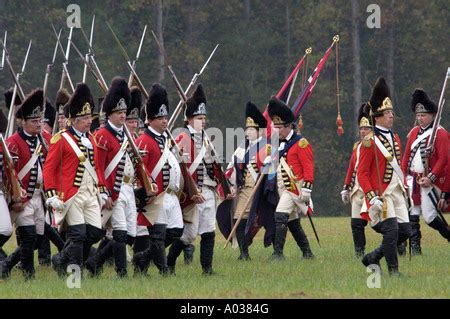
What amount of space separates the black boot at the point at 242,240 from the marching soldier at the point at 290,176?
46cm

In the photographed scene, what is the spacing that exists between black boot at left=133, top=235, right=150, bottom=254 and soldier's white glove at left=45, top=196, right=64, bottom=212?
1571 millimetres

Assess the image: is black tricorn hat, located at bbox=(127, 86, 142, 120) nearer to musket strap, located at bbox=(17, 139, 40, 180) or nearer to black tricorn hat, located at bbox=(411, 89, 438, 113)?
musket strap, located at bbox=(17, 139, 40, 180)

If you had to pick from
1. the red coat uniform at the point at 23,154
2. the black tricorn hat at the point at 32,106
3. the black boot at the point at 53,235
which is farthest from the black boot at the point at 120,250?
the black boot at the point at 53,235

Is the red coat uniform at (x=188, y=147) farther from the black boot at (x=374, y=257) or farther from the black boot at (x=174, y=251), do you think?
the black boot at (x=374, y=257)

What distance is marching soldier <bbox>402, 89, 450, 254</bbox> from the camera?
57.4 feet

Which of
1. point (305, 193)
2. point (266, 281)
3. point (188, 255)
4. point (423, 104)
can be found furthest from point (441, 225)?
point (266, 281)

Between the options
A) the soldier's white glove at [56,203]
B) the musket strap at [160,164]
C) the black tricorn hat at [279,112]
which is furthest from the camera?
the black tricorn hat at [279,112]

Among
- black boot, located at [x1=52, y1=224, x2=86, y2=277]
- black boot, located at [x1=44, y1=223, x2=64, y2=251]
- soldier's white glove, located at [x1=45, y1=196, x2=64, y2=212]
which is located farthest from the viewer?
black boot, located at [x1=44, y1=223, x2=64, y2=251]

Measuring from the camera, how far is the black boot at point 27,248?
1441 centimetres

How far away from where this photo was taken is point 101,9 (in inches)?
1785

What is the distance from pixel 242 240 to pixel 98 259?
3.84 meters

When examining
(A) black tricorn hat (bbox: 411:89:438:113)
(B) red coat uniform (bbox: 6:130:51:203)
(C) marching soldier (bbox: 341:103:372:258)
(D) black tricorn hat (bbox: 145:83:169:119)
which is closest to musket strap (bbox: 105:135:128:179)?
(D) black tricorn hat (bbox: 145:83:169:119)
